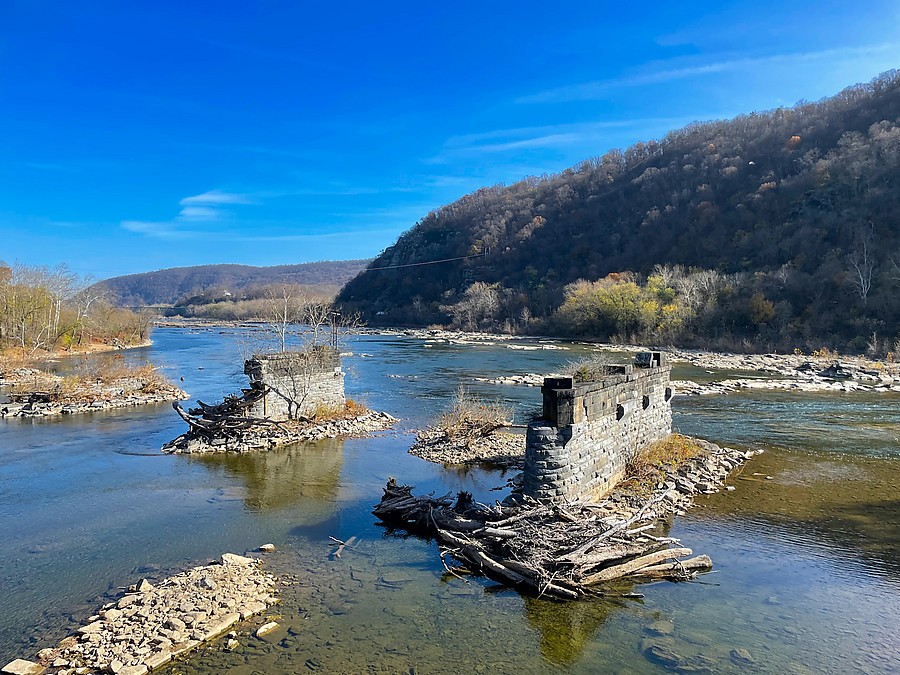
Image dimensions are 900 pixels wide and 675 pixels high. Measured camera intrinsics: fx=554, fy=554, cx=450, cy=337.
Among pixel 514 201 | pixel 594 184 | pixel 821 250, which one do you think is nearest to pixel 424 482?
pixel 821 250

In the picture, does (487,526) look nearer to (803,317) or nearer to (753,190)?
(803,317)

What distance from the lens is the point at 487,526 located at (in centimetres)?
852

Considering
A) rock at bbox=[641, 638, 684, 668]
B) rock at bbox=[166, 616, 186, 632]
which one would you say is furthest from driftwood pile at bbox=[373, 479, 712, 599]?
rock at bbox=[166, 616, 186, 632]

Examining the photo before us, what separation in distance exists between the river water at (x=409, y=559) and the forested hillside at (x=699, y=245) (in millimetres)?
31764

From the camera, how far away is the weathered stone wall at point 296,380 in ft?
56.3

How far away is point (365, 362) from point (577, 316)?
27.4 m

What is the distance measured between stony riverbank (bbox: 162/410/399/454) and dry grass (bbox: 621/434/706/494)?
28.7 feet

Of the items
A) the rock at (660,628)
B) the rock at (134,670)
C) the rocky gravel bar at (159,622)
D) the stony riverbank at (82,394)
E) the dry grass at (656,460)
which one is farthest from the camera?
the stony riverbank at (82,394)

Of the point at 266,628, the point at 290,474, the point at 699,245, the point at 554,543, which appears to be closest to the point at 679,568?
the point at 554,543

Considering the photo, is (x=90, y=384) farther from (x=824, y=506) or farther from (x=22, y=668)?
(x=824, y=506)

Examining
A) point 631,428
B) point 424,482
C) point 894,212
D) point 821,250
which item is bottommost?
point 424,482

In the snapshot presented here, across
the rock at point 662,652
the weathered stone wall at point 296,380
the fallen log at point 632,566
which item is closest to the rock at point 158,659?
the fallen log at point 632,566

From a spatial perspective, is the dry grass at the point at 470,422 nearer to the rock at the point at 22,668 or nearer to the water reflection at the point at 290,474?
the water reflection at the point at 290,474

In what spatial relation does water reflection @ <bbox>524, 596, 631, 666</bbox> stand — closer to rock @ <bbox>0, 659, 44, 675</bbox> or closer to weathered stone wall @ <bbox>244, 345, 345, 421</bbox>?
rock @ <bbox>0, 659, 44, 675</bbox>
